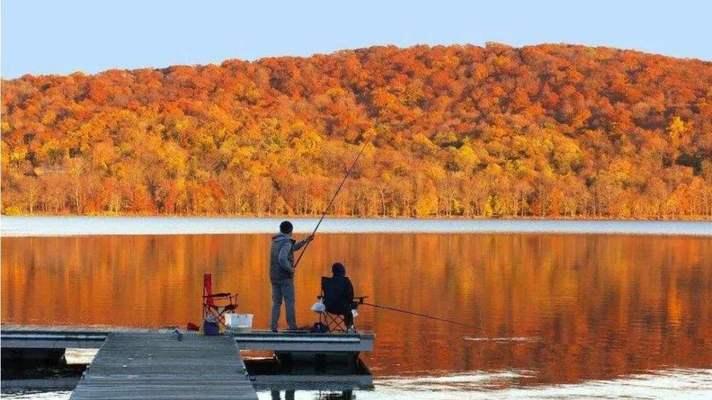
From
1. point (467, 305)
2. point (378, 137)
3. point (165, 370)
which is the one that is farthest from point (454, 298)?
point (378, 137)

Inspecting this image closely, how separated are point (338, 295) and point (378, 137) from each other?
113 m

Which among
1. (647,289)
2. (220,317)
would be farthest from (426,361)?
(647,289)

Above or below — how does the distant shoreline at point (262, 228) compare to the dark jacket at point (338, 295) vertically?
below

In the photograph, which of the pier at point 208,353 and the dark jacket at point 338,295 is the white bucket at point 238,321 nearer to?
the pier at point 208,353

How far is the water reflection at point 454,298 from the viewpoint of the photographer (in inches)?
720

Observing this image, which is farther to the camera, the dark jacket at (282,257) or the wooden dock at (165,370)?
the dark jacket at (282,257)

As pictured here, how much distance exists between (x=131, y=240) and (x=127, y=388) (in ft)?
149

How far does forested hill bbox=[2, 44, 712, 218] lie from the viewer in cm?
11962

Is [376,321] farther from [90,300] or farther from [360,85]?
[360,85]

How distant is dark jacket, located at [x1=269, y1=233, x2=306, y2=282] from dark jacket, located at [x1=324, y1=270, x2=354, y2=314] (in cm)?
49

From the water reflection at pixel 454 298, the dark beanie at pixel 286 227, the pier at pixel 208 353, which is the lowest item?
the water reflection at pixel 454 298

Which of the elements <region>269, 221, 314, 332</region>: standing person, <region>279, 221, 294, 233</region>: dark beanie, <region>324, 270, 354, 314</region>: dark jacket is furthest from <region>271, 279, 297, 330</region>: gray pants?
<region>279, 221, 294, 233</region>: dark beanie

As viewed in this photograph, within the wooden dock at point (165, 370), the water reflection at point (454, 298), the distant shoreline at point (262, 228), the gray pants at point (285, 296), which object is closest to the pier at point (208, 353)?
the wooden dock at point (165, 370)

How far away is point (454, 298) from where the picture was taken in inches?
1075
